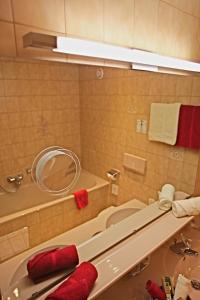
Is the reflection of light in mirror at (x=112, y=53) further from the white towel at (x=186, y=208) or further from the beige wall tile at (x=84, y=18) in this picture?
the white towel at (x=186, y=208)

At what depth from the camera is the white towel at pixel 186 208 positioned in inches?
44.1

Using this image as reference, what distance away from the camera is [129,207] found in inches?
56.5

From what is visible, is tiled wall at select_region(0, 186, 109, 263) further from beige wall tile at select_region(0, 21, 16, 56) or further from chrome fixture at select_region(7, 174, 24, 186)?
beige wall tile at select_region(0, 21, 16, 56)

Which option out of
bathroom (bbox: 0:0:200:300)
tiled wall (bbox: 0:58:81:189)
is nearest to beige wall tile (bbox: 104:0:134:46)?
bathroom (bbox: 0:0:200:300)

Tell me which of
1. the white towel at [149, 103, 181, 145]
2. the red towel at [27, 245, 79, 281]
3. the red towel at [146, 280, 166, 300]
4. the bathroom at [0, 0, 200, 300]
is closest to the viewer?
the red towel at [27, 245, 79, 281]

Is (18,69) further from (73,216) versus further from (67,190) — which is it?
(73,216)

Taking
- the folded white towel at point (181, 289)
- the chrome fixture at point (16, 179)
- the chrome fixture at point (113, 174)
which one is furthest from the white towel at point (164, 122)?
the chrome fixture at point (16, 179)

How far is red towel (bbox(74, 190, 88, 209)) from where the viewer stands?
1.60 m

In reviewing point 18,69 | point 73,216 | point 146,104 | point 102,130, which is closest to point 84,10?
point 18,69

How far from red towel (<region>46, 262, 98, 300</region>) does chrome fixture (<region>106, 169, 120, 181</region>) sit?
97 cm

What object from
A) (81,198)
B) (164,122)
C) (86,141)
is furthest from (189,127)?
(81,198)

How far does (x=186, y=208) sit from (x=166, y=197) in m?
0.15

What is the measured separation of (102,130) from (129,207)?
668mm

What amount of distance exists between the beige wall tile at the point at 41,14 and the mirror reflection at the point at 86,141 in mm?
584
